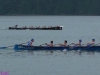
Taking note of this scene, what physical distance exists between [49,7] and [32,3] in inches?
243

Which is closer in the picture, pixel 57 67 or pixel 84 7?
pixel 57 67

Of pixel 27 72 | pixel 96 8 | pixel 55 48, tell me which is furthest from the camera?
pixel 96 8

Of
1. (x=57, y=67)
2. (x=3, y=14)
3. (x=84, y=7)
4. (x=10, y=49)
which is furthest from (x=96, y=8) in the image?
(x=57, y=67)

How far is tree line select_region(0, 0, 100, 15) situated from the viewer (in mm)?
178000

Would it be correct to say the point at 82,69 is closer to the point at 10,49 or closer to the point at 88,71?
the point at 88,71

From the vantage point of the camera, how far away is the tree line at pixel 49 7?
178000 millimetres

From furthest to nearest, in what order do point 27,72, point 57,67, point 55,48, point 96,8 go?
point 96,8 → point 55,48 → point 57,67 → point 27,72

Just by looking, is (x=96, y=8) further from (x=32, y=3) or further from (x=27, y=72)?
(x=27, y=72)

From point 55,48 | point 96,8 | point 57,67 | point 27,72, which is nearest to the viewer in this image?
point 27,72

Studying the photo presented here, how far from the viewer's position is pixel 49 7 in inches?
7087

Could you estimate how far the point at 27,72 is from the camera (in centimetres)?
3966

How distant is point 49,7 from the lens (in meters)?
180

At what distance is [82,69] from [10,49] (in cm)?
1415

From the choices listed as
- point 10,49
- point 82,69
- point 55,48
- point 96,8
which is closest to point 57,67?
point 82,69
